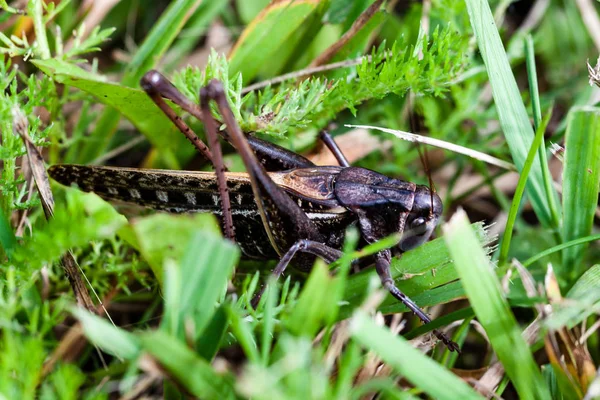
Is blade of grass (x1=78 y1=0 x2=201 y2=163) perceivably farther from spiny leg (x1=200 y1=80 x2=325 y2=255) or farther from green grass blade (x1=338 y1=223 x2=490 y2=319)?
green grass blade (x1=338 y1=223 x2=490 y2=319)

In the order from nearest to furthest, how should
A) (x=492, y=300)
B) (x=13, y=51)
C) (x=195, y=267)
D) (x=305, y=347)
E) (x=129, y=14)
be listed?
(x=305, y=347)
(x=195, y=267)
(x=492, y=300)
(x=13, y=51)
(x=129, y=14)

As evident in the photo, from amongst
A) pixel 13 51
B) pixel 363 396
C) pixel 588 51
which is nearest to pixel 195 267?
pixel 363 396

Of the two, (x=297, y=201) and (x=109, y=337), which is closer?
(x=109, y=337)

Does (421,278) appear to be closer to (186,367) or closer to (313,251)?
(313,251)

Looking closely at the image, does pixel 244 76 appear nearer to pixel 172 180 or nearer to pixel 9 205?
pixel 172 180

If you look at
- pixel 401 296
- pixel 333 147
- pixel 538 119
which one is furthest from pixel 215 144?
Result: pixel 538 119

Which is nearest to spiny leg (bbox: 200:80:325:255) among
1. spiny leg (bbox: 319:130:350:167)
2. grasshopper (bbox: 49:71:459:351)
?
grasshopper (bbox: 49:71:459:351)

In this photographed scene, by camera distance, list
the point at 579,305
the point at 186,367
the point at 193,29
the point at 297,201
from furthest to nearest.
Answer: the point at 193,29 → the point at 297,201 → the point at 579,305 → the point at 186,367
